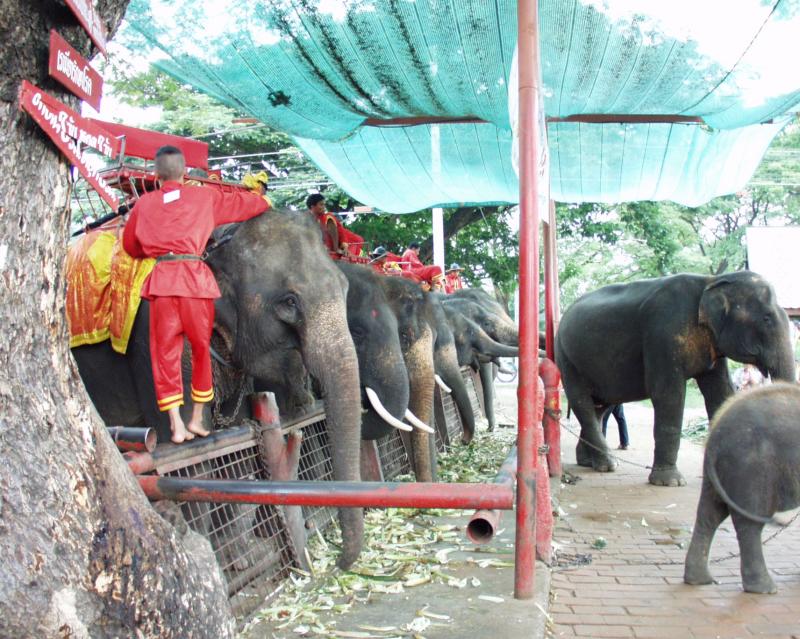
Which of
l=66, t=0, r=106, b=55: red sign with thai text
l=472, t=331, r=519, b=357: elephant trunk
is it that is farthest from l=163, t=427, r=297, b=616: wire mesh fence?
l=472, t=331, r=519, b=357: elephant trunk

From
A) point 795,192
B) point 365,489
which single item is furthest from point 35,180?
point 795,192

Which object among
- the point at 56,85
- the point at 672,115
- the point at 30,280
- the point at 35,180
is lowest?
the point at 30,280

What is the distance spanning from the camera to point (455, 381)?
8.31m

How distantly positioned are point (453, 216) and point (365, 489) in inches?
632

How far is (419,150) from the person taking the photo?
27.5 feet

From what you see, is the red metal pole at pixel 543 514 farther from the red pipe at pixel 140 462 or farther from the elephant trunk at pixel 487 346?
the elephant trunk at pixel 487 346

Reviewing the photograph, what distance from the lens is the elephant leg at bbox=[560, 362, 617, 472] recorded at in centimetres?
888

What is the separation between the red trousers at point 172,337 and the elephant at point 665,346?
18.2ft

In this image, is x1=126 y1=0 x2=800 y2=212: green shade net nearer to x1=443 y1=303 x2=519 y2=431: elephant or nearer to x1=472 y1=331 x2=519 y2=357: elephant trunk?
x1=443 y1=303 x2=519 y2=431: elephant

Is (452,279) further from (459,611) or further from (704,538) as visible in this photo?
(459,611)

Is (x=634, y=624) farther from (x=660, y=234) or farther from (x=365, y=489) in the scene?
(x=660, y=234)

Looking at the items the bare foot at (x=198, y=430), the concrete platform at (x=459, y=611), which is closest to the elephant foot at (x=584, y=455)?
the concrete platform at (x=459, y=611)

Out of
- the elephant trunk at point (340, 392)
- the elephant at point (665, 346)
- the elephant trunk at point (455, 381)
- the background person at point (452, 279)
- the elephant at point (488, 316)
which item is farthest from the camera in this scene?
the background person at point (452, 279)

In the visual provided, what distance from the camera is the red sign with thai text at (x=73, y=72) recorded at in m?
2.35
